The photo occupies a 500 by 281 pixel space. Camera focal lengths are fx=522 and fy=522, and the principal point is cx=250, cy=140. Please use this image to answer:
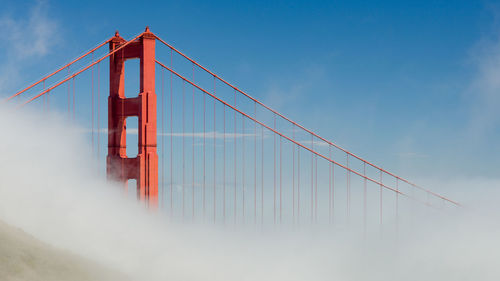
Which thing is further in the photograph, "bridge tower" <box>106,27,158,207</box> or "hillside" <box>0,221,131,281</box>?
"bridge tower" <box>106,27,158,207</box>

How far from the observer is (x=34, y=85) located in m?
16.8

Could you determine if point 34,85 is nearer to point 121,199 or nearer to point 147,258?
point 121,199

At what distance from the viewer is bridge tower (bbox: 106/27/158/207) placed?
17.3m

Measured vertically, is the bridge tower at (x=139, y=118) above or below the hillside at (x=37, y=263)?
above

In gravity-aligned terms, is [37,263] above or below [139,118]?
below

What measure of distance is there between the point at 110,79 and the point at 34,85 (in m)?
2.79

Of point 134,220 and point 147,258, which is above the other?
point 134,220

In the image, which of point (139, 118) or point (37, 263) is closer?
point (37, 263)

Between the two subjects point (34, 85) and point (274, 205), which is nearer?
point (34, 85)

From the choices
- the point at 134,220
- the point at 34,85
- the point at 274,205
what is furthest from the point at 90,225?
the point at 274,205

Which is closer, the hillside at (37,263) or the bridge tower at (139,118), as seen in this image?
the hillside at (37,263)

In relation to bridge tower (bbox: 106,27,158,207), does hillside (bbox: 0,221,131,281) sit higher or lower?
lower

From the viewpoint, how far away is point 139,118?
17.5m

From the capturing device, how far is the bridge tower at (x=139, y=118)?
56.7 feet
